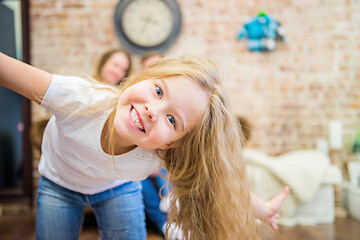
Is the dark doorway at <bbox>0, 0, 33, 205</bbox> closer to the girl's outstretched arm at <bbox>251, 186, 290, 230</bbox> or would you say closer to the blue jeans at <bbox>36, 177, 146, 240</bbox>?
the blue jeans at <bbox>36, 177, 146, 240</bbox>

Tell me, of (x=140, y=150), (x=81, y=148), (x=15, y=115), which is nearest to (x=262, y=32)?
(x=140, y=150)

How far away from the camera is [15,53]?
281 centimetres

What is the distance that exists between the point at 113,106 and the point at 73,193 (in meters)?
0.41

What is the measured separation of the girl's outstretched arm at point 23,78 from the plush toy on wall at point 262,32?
7.58 ft

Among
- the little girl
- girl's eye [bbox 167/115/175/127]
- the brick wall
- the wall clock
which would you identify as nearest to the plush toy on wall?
the brick wall

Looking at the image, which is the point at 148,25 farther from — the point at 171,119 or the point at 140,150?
the point at 171,119

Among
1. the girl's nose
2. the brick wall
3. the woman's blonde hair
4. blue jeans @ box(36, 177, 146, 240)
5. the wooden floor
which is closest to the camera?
the girl's nose

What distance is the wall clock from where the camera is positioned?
112 inches

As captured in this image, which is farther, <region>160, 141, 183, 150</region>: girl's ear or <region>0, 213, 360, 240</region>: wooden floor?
<region>0, 213, 360, 240</region>: wooden floor

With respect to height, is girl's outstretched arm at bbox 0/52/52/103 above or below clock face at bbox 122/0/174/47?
below

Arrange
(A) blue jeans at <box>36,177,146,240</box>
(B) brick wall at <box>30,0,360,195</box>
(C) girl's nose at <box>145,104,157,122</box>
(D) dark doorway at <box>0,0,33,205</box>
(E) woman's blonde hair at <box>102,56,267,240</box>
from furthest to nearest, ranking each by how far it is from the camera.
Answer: (B) brick wall at <box>30,0,360,195</box>
(D) dark doorway at <box>0,0,33,205</box>
(A) blue jeans at <box>36,177,146,240</box>
(E) woman's blonde hair at <box>102,56,267,240</box>
(C) girl's nose at <box>145,104,157,122</box>

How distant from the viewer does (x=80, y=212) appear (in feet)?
4.05

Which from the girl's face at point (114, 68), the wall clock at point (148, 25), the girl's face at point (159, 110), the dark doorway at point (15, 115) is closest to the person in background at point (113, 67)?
the girl's face at point (114, 68)

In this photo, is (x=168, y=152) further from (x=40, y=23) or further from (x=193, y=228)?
(x=40, y=23)
